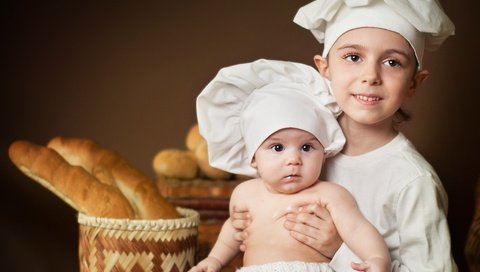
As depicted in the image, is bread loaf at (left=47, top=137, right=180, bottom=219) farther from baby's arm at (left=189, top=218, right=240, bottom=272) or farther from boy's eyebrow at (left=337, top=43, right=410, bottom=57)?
boy's eyebrow at (left=337, top=43, right=410, bottom=57)

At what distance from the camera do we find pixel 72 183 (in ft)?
6.09

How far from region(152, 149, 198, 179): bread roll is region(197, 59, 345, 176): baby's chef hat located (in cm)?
97

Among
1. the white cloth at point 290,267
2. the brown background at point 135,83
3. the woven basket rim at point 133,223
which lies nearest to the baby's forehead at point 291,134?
the white cloth at point 290,267

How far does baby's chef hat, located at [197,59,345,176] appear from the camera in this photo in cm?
138

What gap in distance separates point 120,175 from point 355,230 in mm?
823

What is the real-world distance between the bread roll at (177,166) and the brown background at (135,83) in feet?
1.62

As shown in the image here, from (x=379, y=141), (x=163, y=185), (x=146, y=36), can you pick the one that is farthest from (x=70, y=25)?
(x=379, y=141)

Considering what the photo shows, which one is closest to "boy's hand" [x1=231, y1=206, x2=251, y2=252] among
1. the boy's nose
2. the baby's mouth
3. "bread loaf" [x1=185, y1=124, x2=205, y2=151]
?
the baby's mouth

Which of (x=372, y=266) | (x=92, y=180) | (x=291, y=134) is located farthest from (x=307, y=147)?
(x=92, y=180)

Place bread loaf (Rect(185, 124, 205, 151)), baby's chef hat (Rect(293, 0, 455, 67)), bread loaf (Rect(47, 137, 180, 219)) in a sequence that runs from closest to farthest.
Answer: baby's chef hat (Rect(293, 0, 455, 67))
bread loaf (Rect(47, 137, 180, 219))
bread loaf (Rect(185, 124, 205, 151))

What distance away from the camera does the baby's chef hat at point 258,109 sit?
1.38m

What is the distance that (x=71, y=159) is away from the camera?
2.04 m

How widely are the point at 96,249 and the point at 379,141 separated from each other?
723 mm

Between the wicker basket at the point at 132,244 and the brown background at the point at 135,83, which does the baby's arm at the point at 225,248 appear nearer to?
the wicker basket at the point at 132,244
